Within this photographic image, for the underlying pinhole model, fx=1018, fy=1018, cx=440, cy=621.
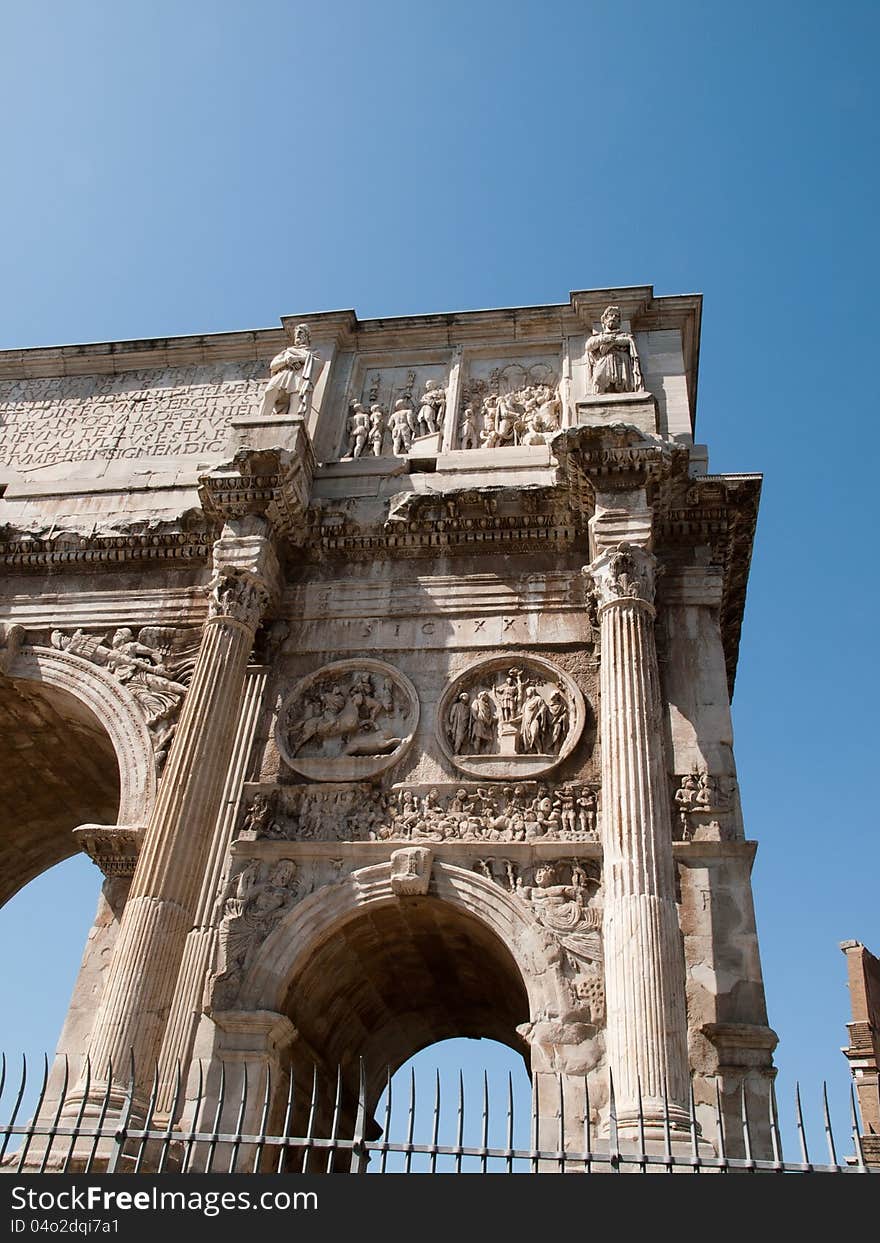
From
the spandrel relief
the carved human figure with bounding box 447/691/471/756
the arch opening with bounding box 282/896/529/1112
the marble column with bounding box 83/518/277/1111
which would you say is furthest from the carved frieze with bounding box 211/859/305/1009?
the spandrel relief

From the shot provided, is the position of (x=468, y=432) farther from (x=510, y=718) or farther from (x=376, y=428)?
(x=510, y=718)

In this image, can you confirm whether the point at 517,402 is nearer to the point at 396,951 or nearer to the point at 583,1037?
the point at 396,951

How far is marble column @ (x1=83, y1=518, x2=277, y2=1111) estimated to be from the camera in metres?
8.30

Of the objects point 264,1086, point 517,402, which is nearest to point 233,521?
point 517,402

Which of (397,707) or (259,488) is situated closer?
(397,707)

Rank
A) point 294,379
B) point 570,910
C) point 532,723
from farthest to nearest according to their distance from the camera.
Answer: point 294,379, point 532,723, point 570,910

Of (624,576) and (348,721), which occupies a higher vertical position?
(624,576)

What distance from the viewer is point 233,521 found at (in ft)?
37.8

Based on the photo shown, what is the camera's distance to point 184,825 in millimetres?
9422

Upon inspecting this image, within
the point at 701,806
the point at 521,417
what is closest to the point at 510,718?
the point at 701,806

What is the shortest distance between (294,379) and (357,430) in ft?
3.38

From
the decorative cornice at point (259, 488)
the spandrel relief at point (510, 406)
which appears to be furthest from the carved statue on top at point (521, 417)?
the decorative cornice at point (259, 488)

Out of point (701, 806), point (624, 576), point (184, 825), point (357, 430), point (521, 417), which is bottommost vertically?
point (184, 825)

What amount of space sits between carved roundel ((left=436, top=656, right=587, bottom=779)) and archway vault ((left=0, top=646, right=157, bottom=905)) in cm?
323
